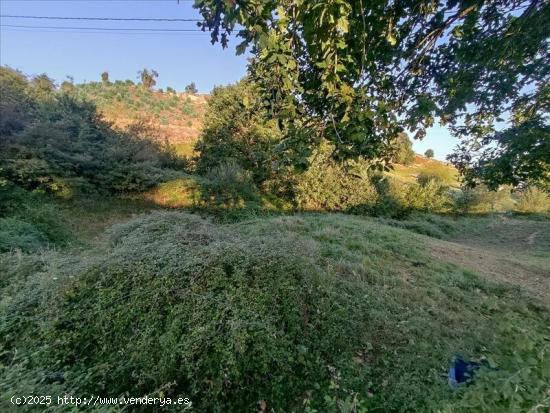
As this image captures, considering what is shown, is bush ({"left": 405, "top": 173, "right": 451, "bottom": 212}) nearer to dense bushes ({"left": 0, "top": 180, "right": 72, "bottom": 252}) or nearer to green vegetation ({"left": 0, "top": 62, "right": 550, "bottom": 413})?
green vegetation ({"left": 0, "top": 62, "right": 550, "bottom": 413})

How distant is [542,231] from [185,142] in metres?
19.1

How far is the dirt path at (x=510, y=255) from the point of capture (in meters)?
5.64

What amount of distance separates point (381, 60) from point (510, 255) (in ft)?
28.5

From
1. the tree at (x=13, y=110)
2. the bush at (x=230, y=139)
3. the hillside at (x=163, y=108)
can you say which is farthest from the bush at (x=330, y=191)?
the hillside at (x=163, y=108)

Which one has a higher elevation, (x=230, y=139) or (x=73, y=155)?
(x=230, y=139)

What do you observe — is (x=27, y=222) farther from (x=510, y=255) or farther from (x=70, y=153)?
(x=510, y=255)

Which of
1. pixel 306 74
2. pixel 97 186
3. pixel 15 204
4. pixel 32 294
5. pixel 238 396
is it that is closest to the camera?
pixel 238 396

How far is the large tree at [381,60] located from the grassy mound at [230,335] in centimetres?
154

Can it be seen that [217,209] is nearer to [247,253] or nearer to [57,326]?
[247,253]

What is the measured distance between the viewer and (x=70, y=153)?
8.16 m

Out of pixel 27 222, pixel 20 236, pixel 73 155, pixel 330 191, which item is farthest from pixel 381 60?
pixel 330 191

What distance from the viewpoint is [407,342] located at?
3055mm

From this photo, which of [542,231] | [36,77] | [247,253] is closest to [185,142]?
[36,77]

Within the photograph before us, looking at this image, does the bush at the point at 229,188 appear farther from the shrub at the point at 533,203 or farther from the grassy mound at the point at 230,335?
the shrub at the point at 533,203
